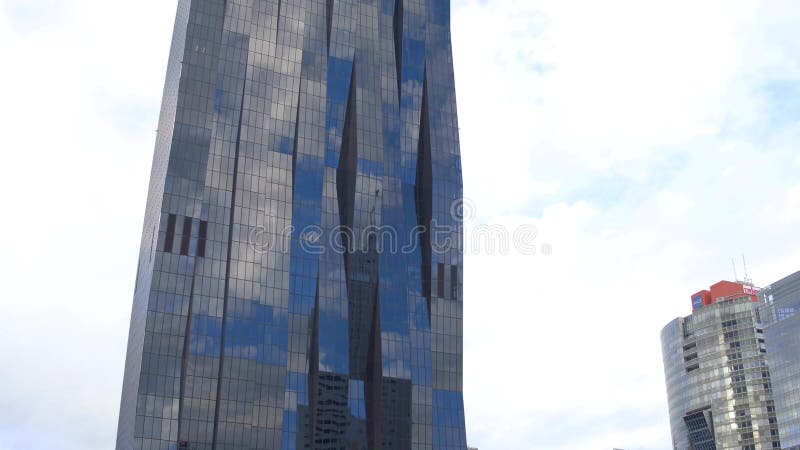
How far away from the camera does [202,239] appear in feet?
370

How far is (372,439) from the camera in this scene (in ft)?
368

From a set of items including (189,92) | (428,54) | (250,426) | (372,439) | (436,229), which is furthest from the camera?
(428,54)

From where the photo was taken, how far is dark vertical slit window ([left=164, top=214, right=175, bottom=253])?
111m

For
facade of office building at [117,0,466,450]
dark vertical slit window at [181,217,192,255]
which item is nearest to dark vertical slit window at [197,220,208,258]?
facade of office building at [117,0,466,450]

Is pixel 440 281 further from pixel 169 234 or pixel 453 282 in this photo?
pixel 169 234

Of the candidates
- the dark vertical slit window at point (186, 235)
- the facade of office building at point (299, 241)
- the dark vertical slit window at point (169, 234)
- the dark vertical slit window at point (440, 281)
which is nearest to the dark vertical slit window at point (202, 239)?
the facade of office building at point (299, 241)

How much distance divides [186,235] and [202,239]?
2.22 metres

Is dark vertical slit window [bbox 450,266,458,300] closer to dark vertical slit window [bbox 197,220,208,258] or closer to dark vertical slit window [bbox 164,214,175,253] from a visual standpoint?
dark vertical slit window [bbox 197,220,208,258]

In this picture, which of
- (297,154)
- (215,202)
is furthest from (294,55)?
(215,202)

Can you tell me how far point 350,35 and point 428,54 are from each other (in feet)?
49.7

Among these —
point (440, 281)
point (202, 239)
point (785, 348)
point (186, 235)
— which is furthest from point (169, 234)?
point (785, 348)

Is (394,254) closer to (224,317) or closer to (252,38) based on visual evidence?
(224,317)

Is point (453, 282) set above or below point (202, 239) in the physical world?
below

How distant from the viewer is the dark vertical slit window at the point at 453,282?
12625 centimetres
